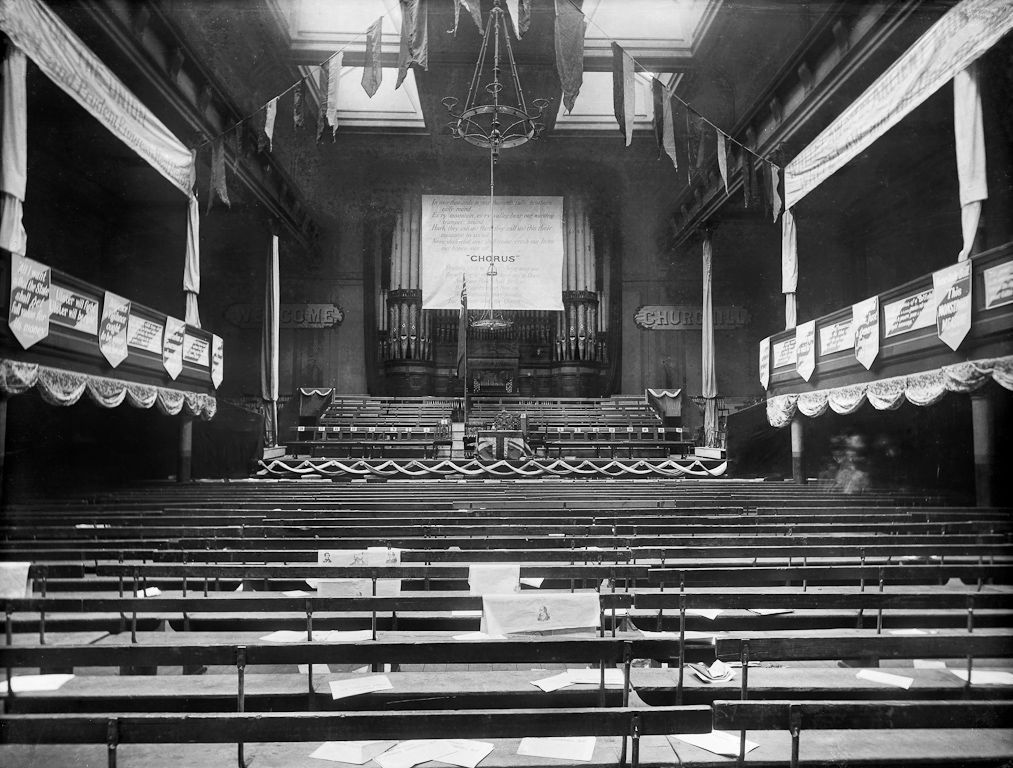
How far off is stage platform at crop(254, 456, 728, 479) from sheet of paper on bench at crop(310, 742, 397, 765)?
816cm

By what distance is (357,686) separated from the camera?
2074 millimetres

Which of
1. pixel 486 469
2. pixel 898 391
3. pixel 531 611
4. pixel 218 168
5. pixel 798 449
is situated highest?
pixel 218 168

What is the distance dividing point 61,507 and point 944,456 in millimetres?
11576

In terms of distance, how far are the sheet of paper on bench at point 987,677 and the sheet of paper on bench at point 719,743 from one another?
108 centimetres

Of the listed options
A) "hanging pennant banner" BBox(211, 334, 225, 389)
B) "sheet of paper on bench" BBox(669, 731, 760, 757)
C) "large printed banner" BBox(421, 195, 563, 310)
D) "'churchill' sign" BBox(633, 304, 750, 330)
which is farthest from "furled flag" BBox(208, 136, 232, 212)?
"'churchill' sign" BBox(633, 304, 750, 330)

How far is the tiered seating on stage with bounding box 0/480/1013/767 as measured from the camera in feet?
4.90

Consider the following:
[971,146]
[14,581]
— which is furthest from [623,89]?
[14,581]

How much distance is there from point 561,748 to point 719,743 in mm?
488

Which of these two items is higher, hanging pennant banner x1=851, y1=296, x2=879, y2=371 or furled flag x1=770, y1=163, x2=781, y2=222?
furled flag x1=770, y1=163, x2=781, y2=222

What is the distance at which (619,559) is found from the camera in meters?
3.19

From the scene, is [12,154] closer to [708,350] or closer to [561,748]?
[561,748]

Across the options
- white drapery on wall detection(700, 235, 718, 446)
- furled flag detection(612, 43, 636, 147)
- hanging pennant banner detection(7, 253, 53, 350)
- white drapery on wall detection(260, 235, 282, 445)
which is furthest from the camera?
white drapery on wall detection(700, 235, 718, 446)

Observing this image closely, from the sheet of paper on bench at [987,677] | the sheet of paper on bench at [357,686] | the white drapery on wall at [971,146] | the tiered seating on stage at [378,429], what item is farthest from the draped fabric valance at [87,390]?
the white drapery on wall at [971,146]

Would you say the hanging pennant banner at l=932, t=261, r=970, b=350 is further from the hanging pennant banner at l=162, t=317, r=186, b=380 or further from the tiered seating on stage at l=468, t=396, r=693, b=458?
the hanging pennant banner at l=162, t=317, r=186, b=380
